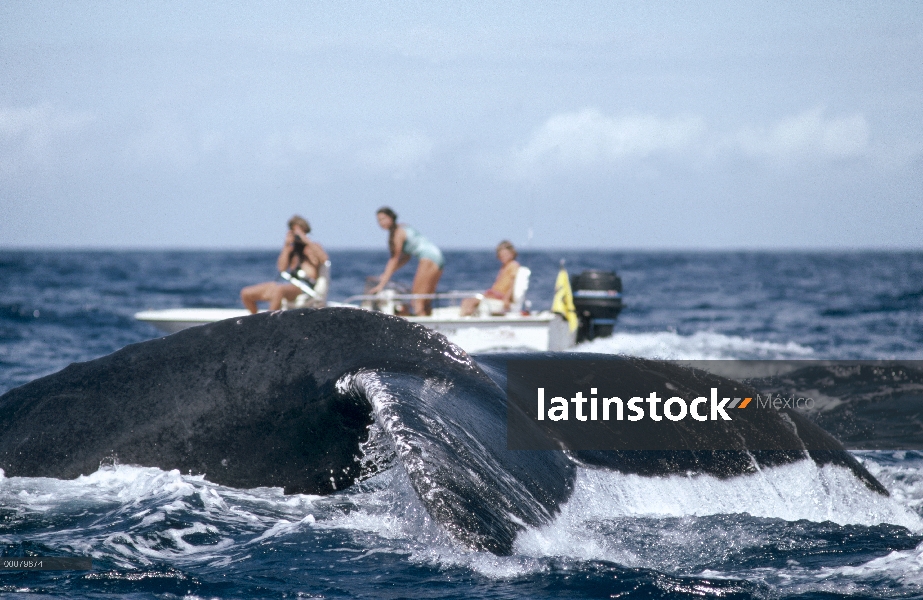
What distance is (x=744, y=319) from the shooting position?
22.0m

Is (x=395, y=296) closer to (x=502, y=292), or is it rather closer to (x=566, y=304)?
(x=502, y=292)

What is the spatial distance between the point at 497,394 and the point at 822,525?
1.81 meters

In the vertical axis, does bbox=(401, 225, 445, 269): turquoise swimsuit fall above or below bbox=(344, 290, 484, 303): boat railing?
above

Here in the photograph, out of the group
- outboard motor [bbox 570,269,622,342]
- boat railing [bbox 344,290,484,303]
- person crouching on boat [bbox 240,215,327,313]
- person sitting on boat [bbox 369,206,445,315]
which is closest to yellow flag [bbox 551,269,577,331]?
outboard motor [bbox 570,269,622,342]

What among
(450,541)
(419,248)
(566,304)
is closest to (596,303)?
(566,304)

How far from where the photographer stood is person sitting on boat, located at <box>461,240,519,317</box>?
47.5 feet

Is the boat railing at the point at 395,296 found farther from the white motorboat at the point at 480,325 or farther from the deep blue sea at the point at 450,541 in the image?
the deep blue sea at the point at 450,541

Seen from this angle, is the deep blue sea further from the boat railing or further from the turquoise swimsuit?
the turquoise swimsuit

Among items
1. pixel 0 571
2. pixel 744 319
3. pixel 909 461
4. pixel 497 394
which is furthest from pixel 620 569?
pixel 744 319

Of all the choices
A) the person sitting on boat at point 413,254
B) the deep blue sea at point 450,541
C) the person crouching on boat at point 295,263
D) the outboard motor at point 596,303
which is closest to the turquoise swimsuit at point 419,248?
the person sitting on boat at point 413,254

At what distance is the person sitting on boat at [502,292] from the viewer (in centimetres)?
1449

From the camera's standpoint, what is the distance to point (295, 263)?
1327 centimetres

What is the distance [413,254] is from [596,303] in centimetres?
297

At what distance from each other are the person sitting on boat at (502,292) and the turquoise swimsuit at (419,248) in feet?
2.82
